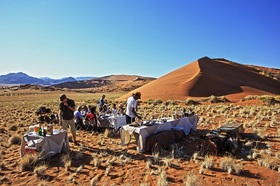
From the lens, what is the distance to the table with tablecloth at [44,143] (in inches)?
280

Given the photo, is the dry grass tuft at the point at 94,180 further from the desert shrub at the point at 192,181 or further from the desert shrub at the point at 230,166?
the desert shrub at the point at 230,166

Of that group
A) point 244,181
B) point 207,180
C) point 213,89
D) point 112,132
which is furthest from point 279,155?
point 213,89

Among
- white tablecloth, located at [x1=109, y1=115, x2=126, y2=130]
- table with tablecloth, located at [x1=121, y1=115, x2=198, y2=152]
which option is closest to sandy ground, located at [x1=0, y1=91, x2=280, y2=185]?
table with tablecloth, located at [x1=121, y1=115, x2=198, y2=152]

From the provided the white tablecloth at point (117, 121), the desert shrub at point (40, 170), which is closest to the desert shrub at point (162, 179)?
the desert shrub at point (40, 170)

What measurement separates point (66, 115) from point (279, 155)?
6.94 m

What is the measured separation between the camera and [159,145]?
7.92 m

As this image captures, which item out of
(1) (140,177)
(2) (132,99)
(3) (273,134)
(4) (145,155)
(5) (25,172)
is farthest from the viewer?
(3) (273,134)

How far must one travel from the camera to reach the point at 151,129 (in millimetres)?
8070

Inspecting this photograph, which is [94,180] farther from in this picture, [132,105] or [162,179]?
[132,105]

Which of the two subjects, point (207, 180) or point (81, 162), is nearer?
point (207, 180)

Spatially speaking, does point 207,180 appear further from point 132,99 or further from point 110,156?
point 132,99

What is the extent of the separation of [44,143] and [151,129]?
3.41 meters

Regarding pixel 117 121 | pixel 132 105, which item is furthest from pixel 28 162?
pixel 117 121

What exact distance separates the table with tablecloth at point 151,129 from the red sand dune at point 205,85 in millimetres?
21340
